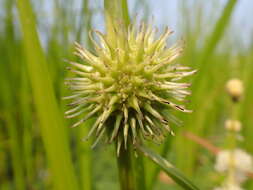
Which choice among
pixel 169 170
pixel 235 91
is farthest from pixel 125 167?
pixel 235 91

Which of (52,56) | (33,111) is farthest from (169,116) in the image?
(33,111)

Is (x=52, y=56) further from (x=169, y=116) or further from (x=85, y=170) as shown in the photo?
(x=169, y=116)

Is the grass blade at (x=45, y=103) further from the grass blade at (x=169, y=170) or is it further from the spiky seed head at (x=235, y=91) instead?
the spiky seed head at (x=235, y=91)

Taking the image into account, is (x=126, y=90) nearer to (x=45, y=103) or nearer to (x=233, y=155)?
(x=45, y=103)

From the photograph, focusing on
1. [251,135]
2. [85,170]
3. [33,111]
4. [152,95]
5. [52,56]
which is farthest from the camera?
[33,111]

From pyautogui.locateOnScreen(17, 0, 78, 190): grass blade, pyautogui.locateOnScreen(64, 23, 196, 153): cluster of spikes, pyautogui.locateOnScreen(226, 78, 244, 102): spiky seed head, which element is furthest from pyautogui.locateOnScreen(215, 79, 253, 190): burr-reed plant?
pyautogui.locateOnScreen(17, 0, 78, 190): grass blade

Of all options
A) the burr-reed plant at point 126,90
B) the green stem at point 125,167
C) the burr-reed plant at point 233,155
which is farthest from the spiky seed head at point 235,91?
the green stem at point 125,167
